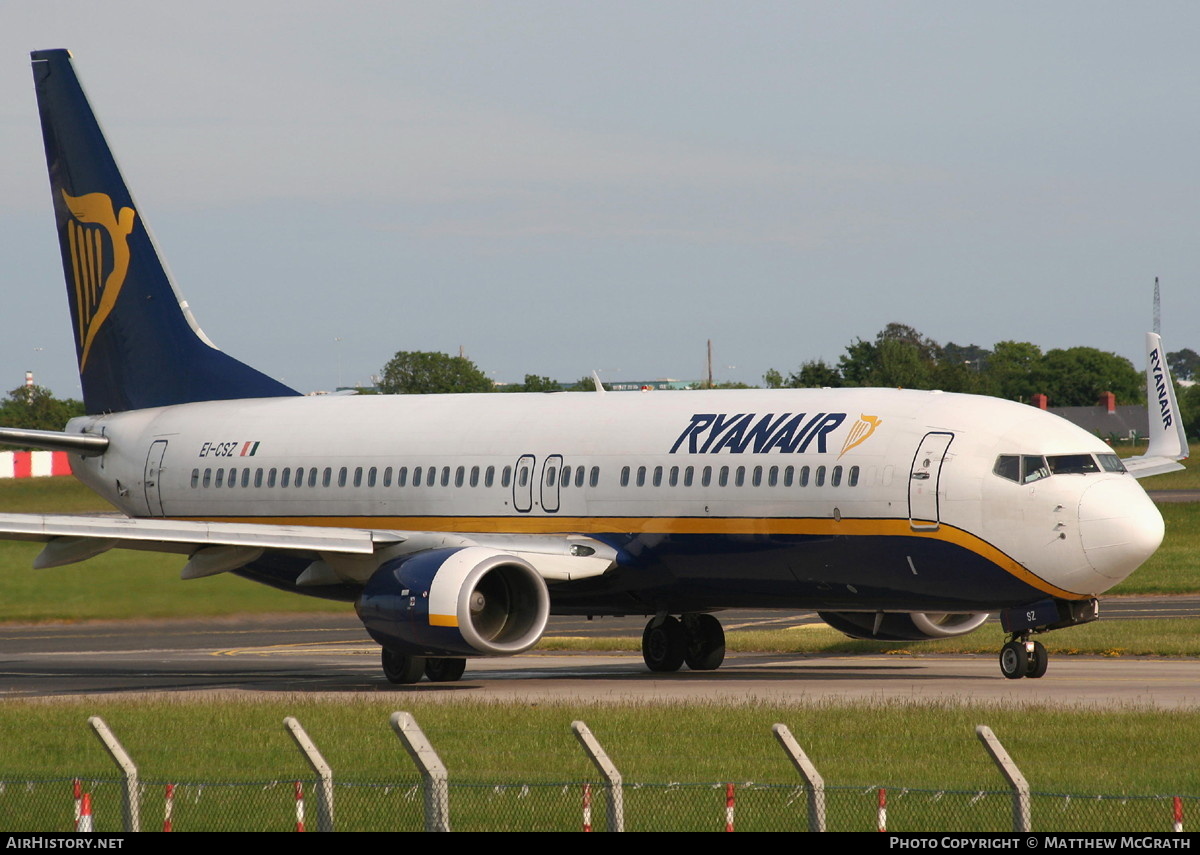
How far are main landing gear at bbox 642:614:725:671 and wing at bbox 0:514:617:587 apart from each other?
2.64 meters

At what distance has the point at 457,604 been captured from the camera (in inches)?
1133

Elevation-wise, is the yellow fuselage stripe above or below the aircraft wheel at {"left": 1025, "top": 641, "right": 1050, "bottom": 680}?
above

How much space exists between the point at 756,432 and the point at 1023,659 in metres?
5.60

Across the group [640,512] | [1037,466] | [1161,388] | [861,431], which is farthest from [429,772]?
[1161,388]

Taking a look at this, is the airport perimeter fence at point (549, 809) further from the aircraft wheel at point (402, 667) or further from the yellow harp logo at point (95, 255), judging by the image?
the yellow harp logo at point (95, 255)

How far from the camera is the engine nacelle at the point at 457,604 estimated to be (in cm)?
2881

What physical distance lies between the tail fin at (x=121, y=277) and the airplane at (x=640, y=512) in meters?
1.01

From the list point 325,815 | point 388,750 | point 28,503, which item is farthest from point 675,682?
point 28,503

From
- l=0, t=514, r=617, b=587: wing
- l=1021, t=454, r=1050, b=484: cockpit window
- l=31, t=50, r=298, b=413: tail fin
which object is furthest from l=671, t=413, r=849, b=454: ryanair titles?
l=31, t=50, r=298, b=413: tail fin

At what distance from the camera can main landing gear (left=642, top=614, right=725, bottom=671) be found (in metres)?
33.5

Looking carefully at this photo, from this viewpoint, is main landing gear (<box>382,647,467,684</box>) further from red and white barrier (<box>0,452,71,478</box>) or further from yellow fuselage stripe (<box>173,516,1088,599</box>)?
red and white barrier (<box>0,452,71,478</box>)

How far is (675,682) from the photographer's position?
1210 inches

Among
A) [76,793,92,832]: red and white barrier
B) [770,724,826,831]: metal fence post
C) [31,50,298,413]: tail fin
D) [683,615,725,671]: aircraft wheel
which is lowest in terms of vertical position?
[683,615,725,671]: aircraft wheel
